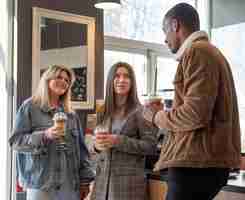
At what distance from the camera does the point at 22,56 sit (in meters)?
3.39

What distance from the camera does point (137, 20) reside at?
4883 millimetres

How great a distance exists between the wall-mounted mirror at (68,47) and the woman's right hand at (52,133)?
2.45 feet

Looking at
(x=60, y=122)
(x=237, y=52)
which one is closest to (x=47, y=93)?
(x=60, y=122)

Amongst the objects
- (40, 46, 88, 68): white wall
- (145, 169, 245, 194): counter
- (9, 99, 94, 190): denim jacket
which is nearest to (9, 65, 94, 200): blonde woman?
(9, 99, 94, 190): denim jacket

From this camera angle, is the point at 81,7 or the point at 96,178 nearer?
the point at 96,178

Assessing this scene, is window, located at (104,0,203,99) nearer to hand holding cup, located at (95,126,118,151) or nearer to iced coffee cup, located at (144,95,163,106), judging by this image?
hand holding cup, located at (95,126,118,151)

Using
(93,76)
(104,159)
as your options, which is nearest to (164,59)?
(93,76)

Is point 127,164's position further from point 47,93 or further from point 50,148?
point 47,93

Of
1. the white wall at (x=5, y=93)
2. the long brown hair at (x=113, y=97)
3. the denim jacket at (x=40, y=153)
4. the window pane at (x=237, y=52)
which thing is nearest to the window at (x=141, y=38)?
the window pane at (x=237, y=52)

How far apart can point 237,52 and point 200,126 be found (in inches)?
145

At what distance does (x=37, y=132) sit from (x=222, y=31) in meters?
3.39

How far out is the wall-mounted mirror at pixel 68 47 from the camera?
11.4 feet

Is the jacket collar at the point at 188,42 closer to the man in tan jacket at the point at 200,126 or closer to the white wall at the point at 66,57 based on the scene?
the man in tan jacket at the point at 200,126

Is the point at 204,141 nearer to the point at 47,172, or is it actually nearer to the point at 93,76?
the point at 47,172
